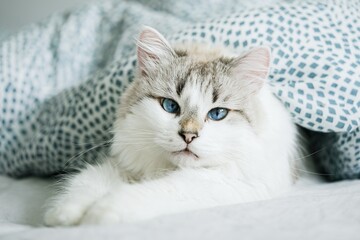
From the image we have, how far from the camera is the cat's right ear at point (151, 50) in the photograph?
1376 millimetres

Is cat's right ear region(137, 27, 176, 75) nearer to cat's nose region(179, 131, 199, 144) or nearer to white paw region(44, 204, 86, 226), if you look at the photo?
cat's nose region(179, 131, 199, 144)

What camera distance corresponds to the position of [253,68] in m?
1.34

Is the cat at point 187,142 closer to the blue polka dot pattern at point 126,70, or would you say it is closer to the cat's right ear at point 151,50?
the cat's right ear at point 151,50

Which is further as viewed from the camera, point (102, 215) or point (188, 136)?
point (188, 136)

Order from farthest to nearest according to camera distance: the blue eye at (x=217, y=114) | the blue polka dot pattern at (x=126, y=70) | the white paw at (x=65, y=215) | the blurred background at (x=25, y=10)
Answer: the blurred background at (x=25, y=10)
the blue polka dot pattern at (x=126, y=70)
the blue eye at (x=217, y=114)
the white paw at (x=65, y=215)

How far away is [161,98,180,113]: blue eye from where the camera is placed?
51.4 inches

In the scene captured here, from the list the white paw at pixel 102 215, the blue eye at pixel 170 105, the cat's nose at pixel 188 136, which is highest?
the blue eye at pixel 170 105

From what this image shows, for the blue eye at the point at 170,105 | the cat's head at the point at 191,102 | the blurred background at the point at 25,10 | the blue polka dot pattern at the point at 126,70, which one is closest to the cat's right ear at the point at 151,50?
the cat's head at the point at 191,102

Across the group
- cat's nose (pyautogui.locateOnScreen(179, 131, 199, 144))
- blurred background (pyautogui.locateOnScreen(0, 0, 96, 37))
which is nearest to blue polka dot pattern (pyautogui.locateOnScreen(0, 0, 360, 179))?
cat's nose (pyautogui.locateOnScreen(179, 131, 199, 144))

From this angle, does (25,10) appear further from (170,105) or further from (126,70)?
(170,105)

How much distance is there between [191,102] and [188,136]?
119mm

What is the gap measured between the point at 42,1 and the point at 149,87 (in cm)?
217

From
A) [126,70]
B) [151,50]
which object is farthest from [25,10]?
[151,50]

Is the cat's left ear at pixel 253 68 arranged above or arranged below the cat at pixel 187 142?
above
